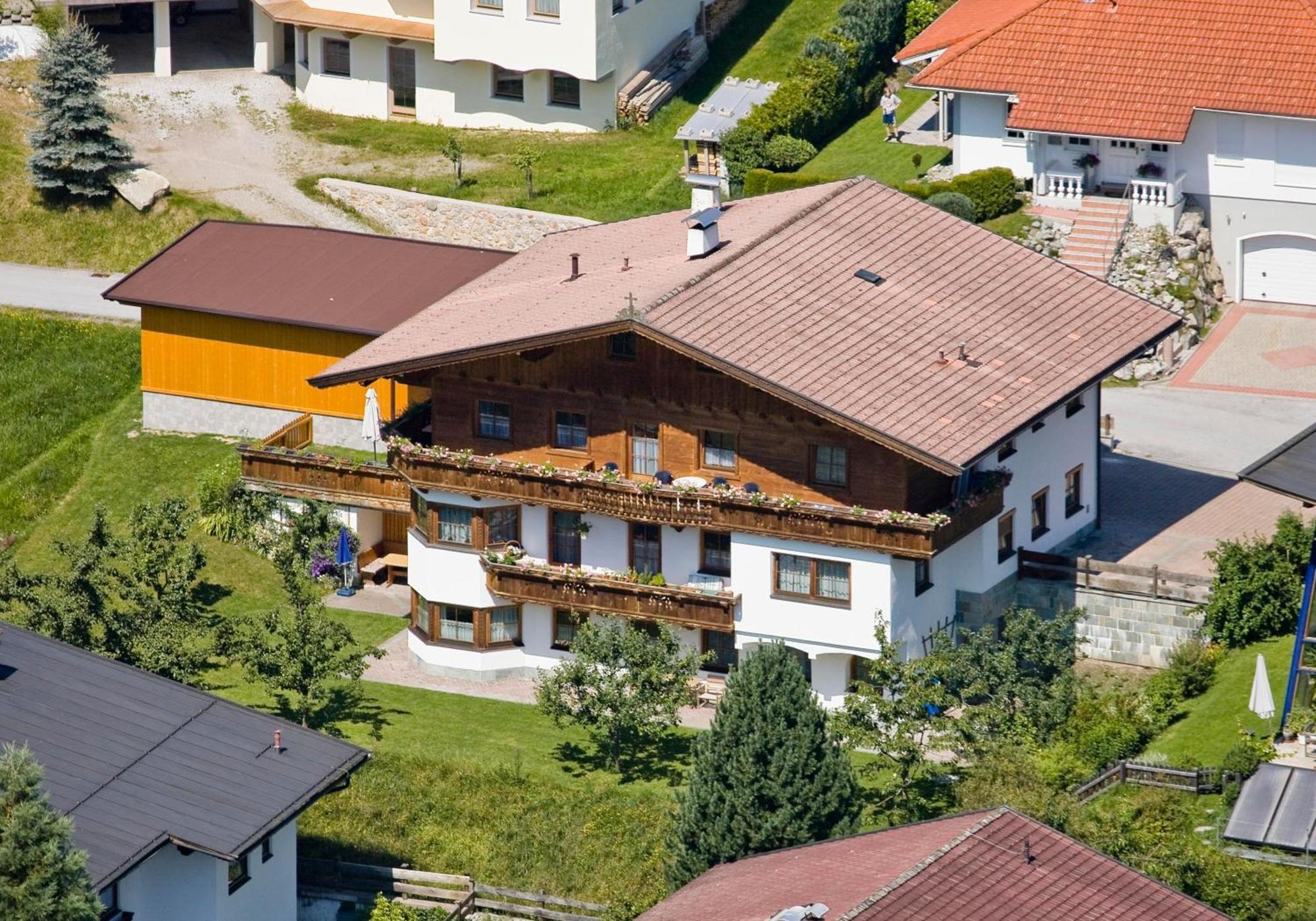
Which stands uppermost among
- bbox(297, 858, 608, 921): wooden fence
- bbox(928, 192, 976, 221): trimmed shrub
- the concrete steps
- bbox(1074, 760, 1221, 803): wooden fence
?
bbox(928, 192, 976, 221): trimmed shrub

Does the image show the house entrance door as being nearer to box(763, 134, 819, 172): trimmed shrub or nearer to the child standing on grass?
box(763, 134, 819, 172): trimmed shrub

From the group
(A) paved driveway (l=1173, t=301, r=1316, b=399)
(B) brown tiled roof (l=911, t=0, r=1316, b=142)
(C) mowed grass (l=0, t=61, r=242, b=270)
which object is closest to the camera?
(A) paved driveway (l=1173, t=301, r=1316, b=399)

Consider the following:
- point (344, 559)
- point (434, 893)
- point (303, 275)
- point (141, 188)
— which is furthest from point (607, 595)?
point (141, 188)

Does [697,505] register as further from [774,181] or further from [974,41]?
[974,41]

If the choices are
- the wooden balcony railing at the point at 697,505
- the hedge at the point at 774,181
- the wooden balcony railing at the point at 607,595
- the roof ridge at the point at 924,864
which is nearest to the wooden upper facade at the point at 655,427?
the wooden balcony railing at the point at 697,505

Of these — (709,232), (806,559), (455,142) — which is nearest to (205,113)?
(455,142)

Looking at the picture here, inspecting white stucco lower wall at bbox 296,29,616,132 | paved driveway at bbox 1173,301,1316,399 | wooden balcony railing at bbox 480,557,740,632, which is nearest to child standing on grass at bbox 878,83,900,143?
white stucco lower wall at bbox 296,29,616,132
